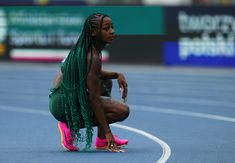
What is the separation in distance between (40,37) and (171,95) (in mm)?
9470

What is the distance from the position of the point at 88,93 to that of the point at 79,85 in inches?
4.9

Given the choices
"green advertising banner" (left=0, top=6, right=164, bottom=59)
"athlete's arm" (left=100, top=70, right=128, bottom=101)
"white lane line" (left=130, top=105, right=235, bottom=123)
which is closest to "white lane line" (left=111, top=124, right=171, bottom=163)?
"athlete's arm" (left=100, top=70, right=128, bottom=101)

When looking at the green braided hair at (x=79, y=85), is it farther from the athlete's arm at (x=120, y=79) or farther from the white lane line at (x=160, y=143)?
the white lane line at (x=160, y=143)

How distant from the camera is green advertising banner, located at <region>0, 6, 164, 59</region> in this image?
2680cm

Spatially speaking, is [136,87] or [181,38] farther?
[181,38]

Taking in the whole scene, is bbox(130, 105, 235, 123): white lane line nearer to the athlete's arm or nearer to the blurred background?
the athlete's arm

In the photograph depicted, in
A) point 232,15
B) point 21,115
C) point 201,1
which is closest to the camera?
point 21,115

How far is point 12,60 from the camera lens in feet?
90.5

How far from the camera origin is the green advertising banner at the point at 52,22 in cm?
2680

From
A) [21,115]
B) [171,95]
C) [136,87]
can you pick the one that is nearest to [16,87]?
[136,87]

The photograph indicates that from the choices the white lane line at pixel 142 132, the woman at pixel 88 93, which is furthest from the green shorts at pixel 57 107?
the white lane line at pixel 142 132

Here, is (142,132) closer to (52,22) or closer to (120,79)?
(120,79)

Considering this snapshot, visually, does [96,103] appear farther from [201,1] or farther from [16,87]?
[201,1]

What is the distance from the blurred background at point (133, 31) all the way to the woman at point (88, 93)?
15826 millimetres
